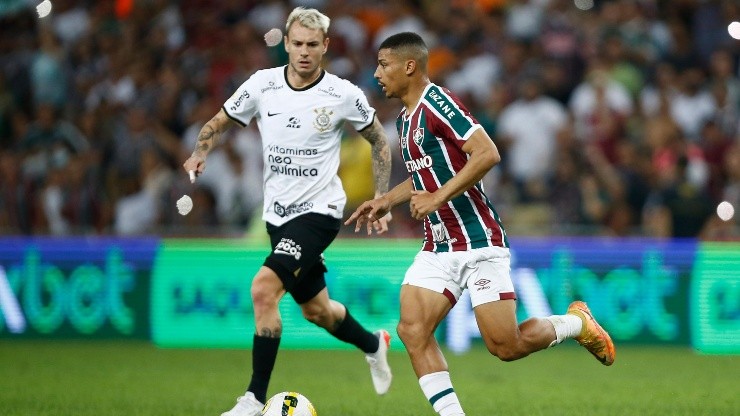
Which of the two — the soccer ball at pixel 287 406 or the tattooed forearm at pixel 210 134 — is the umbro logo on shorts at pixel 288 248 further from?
the soccer ball at pixel 287 406

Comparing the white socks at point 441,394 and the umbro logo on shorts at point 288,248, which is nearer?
the white socks at point 441,394

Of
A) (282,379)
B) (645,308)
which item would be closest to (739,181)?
(645,308)

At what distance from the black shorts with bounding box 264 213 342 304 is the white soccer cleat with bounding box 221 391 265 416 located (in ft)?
2.81

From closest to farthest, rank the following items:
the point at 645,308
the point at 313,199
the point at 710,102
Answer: the point at 313,199 < the point at 645,308 < the point at 710,102

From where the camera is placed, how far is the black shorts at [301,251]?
8.46 meters

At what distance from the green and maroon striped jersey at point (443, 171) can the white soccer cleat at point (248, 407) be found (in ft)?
4.91

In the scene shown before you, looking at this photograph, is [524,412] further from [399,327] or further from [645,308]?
[645,308]

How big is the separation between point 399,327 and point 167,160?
9.76 metres

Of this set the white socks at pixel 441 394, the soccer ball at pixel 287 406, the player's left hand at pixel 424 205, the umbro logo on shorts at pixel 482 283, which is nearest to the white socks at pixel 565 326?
the umbro logo on shorts at pixel 482 283

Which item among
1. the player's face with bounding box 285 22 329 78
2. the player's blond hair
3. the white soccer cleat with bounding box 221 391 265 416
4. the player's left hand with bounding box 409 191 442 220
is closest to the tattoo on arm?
the player's face with bounding box 285 22 329 78

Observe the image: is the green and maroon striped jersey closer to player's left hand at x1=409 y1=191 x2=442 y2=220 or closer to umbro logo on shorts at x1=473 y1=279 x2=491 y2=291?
umbro logo on shorts at x1=473 y1=279 x2=491 y2=291

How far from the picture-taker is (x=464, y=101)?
16203 mm

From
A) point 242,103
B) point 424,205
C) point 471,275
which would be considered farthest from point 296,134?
point 424,205

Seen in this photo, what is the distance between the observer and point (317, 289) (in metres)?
9.07
